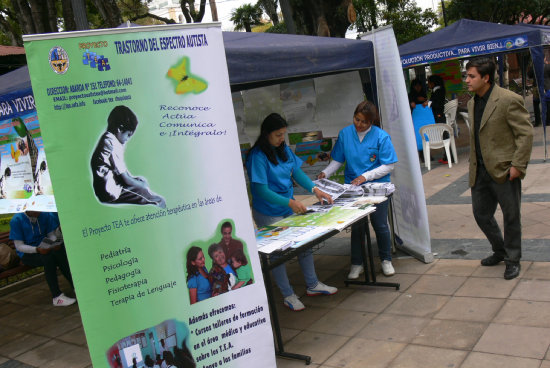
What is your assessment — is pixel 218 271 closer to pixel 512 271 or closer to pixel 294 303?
pixel 294 303

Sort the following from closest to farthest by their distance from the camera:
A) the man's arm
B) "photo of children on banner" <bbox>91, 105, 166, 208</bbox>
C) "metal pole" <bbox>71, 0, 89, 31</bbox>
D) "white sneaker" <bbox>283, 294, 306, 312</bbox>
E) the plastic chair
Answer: "photo of children on banner" <bbox>91, 105, 166, 208</bbox> → the man's arm → "white sneaker" <bbox>283, 294, 306, 312</bbox> → "metal pole" <bbox>71, 0, 89, 31</bbox> → the plastic chair

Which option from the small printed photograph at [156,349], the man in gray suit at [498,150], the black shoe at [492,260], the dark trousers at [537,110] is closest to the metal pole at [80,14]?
the man in gray suit at [498,150]

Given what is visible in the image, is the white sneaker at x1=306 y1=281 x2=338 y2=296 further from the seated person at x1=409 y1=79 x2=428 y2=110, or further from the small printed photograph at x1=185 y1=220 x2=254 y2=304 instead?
the seated person at x1=409 y1=79 x2=428 y2=110

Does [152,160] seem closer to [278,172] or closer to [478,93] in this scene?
[278,172]

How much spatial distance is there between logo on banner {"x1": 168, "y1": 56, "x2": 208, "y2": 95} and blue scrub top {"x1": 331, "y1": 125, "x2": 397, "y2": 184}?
2.18m

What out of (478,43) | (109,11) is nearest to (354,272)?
(478,43)

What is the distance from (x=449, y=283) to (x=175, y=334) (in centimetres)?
273

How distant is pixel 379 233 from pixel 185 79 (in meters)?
2.79

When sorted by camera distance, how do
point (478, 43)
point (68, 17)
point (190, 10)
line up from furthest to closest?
point (190, 10) < point (68, 17) < point (478, 43)

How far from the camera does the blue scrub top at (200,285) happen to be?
3035 mm

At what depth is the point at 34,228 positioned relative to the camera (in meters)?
5.84

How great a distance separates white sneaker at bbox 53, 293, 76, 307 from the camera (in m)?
5.86

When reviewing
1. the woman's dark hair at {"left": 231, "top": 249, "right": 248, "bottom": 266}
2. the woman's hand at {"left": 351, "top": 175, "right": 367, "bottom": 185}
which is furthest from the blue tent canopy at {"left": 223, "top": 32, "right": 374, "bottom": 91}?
the woman's dark hair at {"left": 231, "top": 249, "right": 248, "bottom": 266}

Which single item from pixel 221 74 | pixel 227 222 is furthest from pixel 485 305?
pixel 221 74
